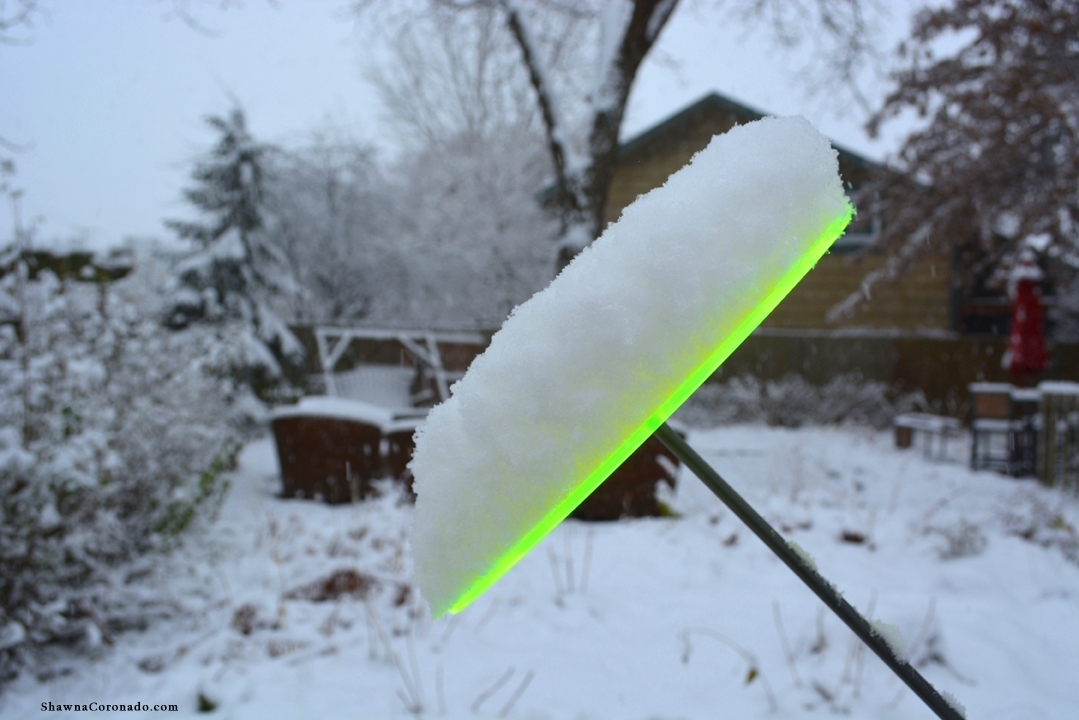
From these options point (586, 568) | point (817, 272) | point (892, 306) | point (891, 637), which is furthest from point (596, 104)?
point (892, 306)

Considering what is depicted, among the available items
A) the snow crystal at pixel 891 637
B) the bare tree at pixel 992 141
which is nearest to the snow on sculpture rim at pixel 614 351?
the snow crystal at pixel 891 637

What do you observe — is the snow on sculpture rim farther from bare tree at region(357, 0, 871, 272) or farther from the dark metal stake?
bare tree at region(357, 0, 871, 272)

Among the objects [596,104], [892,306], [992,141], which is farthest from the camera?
[892,306]

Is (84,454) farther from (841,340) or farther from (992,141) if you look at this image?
(841,340)

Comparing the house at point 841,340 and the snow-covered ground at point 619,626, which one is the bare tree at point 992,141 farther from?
the snow-covered ground at point 619,626

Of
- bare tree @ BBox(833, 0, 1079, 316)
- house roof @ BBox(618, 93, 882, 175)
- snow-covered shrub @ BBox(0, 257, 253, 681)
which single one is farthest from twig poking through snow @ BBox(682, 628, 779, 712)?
house roof @ BBox(618, 93, 882, 175)

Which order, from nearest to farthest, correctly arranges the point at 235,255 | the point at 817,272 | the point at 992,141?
the point at 992,141 → the point at 235,255 → the point at 817,272
